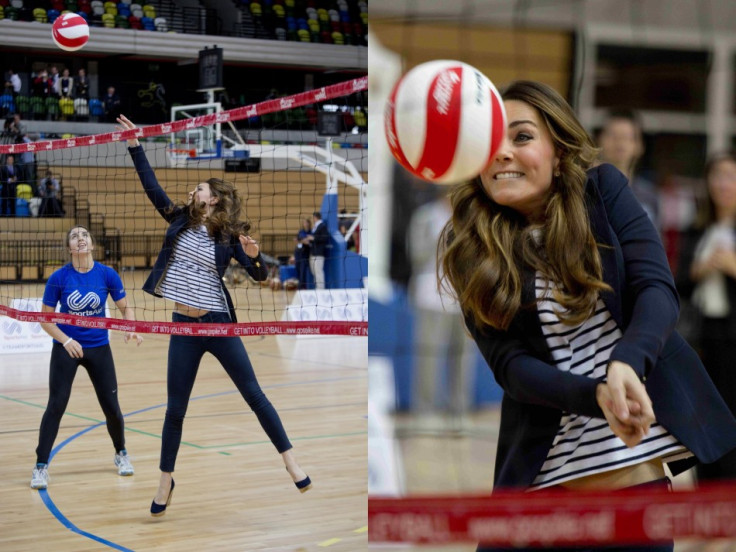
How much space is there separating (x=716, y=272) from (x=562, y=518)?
659 mm

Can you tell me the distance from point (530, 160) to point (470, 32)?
1.37 ft

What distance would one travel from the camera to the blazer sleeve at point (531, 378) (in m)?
1.76

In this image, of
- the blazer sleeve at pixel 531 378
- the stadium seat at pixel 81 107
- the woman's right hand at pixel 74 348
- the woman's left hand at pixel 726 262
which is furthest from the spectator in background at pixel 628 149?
the stadium seat at pixel 81 107

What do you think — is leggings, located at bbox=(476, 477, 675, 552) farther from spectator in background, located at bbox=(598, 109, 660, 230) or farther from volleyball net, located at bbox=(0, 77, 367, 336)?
volleyball net, located at bbox=(0, 77, 367, 336)

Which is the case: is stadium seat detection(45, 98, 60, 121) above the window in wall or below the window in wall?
above

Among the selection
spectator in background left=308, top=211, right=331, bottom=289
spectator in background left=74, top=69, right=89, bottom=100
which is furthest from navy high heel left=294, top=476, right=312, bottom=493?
spectator in background left=74, top=69, right=89, bottom=100

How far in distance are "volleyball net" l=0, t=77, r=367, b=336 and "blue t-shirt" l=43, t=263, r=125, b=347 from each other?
17.9ft

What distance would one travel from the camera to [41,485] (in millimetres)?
5938

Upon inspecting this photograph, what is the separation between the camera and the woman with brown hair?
1870 mm

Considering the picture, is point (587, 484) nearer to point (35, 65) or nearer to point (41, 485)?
point (41, 485)

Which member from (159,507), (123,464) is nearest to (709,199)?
(159,507)

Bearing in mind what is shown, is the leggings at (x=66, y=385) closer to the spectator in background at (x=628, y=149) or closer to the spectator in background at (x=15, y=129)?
the spectator in background at (x=628, y=149)

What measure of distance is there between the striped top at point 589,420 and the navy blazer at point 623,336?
0.07 feet

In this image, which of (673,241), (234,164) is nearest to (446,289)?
(673,241)
